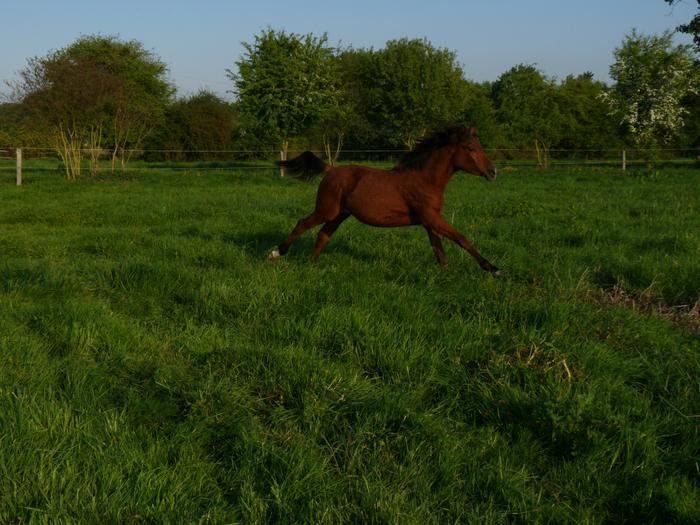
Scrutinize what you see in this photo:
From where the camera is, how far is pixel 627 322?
447cm

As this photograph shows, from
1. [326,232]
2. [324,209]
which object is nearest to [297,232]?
[326,232]

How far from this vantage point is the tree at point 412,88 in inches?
1516

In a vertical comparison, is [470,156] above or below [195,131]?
below

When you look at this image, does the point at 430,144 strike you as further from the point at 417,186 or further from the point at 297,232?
the point at 297,232

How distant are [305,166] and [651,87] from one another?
33.9 m

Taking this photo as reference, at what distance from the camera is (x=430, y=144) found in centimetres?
676

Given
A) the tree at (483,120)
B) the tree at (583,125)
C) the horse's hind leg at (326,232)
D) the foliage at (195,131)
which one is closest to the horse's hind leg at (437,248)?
the horse's hind leg at (326,232)

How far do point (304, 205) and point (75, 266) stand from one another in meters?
6.39

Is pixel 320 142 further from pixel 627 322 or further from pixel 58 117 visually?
pixel 627 322

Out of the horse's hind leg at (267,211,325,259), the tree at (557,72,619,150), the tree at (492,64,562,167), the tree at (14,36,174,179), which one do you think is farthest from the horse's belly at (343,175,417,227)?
the tree at (557,72,619,150)

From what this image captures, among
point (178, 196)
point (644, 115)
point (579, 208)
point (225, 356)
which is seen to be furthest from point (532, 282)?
point (644, 115)

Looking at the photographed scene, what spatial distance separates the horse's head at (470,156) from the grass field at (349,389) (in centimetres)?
107

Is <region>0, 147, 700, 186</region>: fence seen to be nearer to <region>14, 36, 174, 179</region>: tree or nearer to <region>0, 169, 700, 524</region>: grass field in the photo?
<region>14, 36, 174, 179</region>: tree

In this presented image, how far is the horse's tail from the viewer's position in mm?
7595
